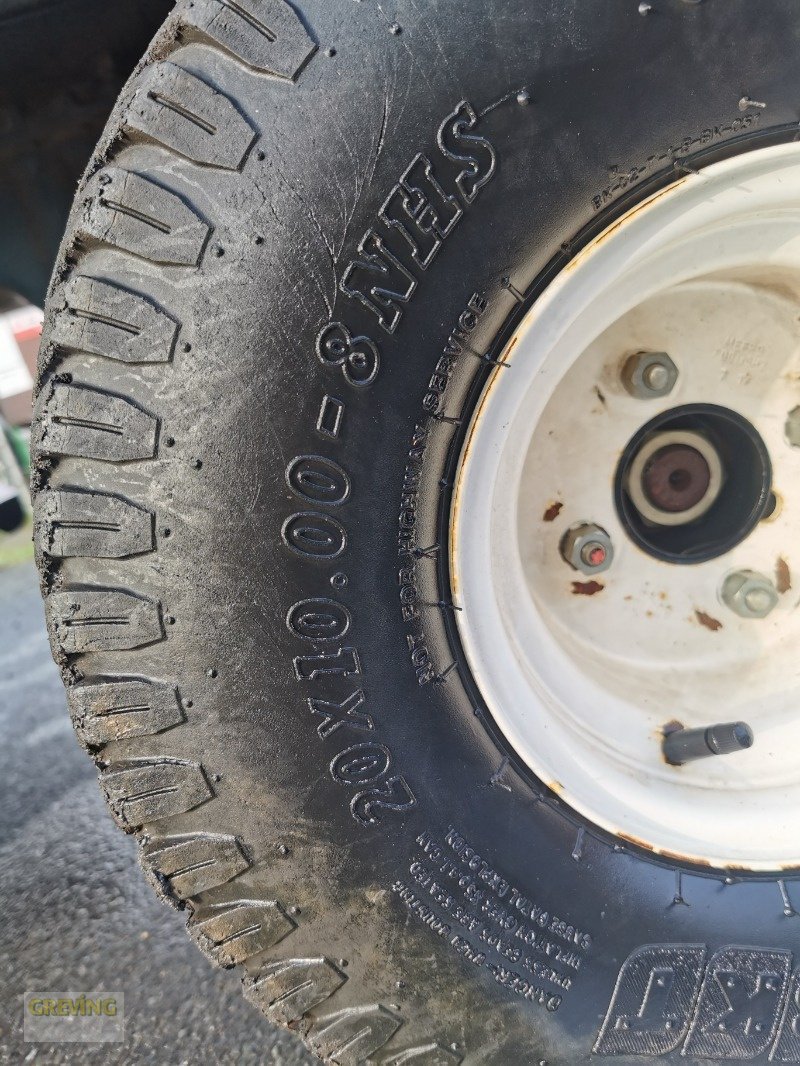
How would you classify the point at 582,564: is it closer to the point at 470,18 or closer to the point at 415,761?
the point at 415,761

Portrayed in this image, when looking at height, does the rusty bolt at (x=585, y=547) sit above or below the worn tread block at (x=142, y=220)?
below

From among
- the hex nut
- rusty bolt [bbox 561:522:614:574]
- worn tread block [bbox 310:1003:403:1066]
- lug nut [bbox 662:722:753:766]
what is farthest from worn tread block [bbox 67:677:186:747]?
the hex nut

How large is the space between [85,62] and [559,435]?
833 mm

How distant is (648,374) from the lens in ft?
3.47

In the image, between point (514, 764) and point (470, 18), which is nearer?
point (470, 18)

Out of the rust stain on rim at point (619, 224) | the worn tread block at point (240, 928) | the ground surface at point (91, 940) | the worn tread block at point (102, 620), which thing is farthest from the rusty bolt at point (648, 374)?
the ground surface at point (91, 940)

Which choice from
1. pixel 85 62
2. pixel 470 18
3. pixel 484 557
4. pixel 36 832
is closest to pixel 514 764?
pixel 484 557

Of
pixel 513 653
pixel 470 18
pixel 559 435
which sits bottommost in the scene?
pixel 513 653

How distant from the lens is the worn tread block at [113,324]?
76cm

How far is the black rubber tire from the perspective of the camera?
73cm

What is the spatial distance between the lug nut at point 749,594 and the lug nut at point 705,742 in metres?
0.18

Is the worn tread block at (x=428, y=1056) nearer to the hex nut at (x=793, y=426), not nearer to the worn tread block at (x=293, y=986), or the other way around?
the worn tread block at (x=293, y=986)

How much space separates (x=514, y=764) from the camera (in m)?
0.90

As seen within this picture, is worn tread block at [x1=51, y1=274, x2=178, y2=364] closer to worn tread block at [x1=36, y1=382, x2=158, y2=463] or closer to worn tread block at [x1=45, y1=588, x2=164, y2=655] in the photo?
worn tread block at [x1=36, y1=382, x2=158, y2=463]
